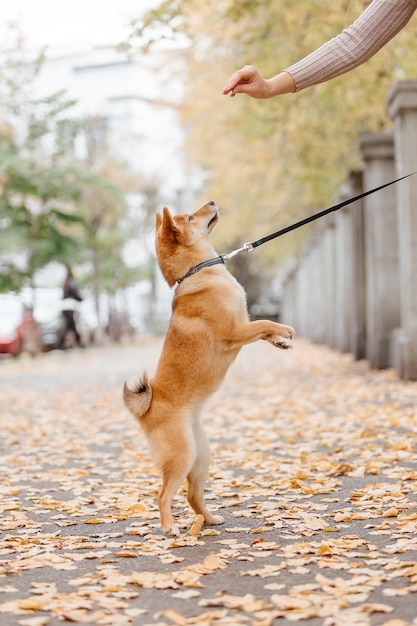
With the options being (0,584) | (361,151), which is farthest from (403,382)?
(0,584)

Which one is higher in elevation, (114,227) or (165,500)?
(114,227)

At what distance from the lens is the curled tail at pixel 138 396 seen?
16.8 ft

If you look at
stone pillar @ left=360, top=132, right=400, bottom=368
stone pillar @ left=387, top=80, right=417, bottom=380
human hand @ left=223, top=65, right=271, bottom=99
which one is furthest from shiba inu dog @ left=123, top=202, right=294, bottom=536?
stone pillar @ left=360, top=132, right=400, bottom=368

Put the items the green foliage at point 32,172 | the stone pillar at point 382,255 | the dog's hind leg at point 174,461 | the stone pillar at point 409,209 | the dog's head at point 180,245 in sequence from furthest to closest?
the green foliage at point 32,172 < the stone pillar at point 382,255 < the stone pillar at point 409,209 < the dog's head at point 180,245 < the dog's hind leg at point 174,461

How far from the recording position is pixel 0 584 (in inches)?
172

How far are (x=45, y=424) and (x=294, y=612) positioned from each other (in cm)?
796

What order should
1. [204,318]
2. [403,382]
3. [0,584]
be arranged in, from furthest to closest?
1. [403,382]
2. [204,318]
3. [0,584]

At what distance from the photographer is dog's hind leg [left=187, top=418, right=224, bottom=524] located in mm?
5199

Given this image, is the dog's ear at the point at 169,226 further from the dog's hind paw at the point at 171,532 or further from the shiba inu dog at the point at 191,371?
the dog's hind paw at the point at 171,532

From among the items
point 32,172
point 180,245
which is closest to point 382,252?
point 180,245

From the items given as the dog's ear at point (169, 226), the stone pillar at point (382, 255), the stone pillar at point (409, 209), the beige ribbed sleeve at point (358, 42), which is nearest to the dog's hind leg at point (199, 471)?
the dog's ear at point (169, 226)

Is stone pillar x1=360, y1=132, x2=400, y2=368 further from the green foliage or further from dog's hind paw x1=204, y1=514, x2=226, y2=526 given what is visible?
the green foliage

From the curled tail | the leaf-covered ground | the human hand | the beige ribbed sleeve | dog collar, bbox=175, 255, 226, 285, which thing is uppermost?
the beige ribbed sleeve

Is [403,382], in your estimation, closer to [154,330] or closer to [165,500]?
[165,500]
